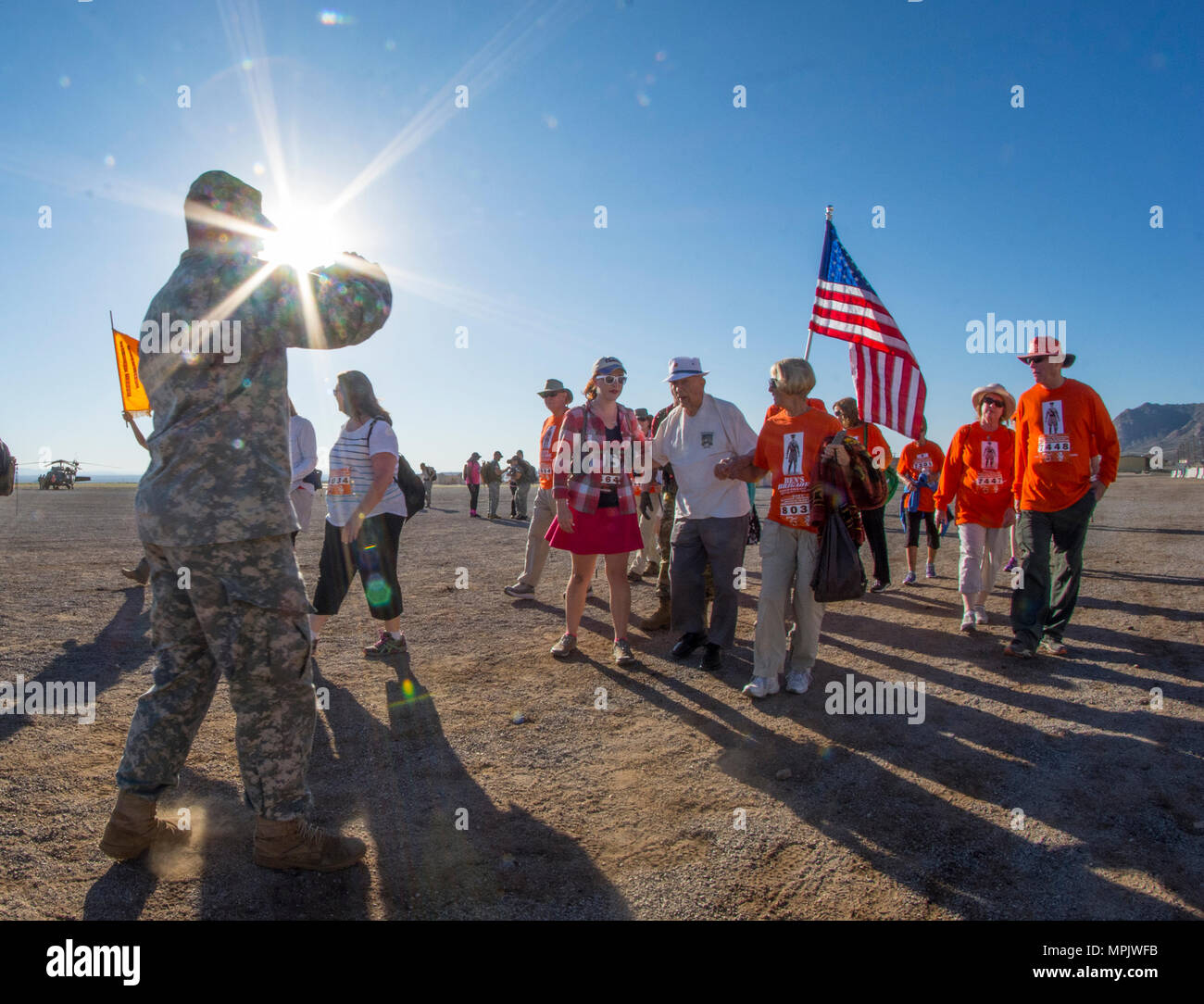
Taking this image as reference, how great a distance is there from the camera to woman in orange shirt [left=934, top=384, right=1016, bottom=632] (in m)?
6.45

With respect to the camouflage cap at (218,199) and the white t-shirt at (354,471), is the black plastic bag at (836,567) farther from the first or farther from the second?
the camouflage cap at (218,199)

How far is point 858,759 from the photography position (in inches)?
147

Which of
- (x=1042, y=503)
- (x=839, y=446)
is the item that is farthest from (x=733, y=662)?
(x=1042, y=503)

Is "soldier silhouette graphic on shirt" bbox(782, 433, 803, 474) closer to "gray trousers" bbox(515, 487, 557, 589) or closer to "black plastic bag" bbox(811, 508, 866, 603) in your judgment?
"black plastic bag" bbox(811, 508, 866, 603)

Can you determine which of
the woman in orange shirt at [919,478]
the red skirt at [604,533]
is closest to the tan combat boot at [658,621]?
the red skirt at [604,533]

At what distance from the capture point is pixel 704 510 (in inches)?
214

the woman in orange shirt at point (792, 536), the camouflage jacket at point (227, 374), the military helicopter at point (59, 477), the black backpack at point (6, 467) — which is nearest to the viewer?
the camouflage jacket at point (227, 374)

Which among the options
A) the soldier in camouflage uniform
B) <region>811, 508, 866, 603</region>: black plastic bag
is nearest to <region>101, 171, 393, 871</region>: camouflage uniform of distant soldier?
<region>811, 508, 866, 603</region>: black plastic bag

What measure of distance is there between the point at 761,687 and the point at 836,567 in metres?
0.90

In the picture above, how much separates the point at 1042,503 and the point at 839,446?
1981 mm

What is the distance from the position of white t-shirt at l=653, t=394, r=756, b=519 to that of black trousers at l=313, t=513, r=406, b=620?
83.4 inches

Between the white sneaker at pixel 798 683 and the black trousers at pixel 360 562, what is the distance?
2.84 m

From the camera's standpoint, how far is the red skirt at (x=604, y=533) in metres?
5.47
